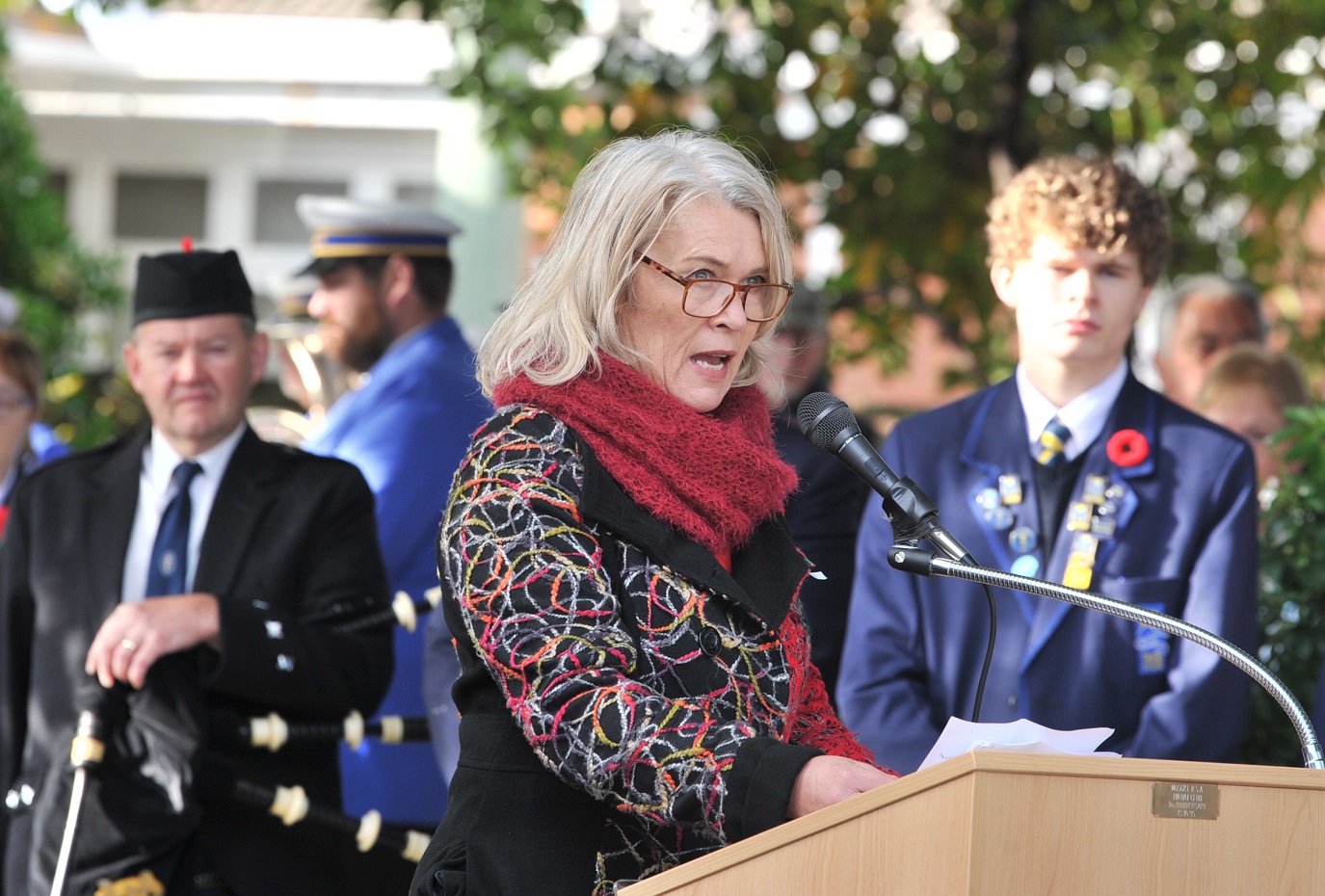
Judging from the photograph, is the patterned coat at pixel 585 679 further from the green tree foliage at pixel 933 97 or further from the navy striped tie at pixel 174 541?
the green tree foliage at pixel 933 97

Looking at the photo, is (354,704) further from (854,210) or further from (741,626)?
(854,210)

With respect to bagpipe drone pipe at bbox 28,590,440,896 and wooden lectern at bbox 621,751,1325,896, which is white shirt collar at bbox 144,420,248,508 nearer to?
bagpipe drone pipe at bbox 28,590,440,896

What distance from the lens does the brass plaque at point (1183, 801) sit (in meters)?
1.83

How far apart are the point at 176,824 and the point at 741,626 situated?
1644 mm

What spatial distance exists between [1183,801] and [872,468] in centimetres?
73

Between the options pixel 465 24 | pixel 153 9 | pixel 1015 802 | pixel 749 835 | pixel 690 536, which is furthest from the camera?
pixel 465 24

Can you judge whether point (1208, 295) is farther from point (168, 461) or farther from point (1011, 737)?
point (1011, 737)

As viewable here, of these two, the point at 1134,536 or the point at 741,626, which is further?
the point at 1134,536

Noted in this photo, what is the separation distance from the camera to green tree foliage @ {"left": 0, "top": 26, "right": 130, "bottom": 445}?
884cm

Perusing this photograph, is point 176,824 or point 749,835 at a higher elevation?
point 749,835

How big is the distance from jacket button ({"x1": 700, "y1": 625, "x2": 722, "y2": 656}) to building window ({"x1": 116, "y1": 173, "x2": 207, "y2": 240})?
17152 millimetres

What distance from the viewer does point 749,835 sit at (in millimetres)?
1993

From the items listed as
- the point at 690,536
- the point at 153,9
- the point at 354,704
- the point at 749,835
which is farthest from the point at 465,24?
the point at 749,835

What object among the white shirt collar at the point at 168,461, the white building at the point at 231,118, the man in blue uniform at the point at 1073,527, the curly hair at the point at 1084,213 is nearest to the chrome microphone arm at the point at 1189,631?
the man in blue uniform at the point at 1073,527
